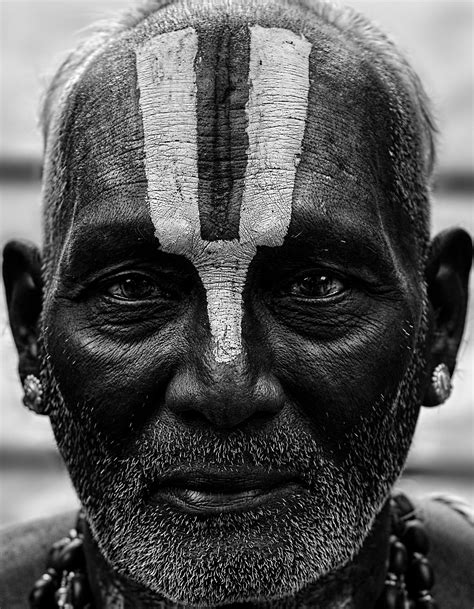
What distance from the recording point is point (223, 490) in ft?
9.11

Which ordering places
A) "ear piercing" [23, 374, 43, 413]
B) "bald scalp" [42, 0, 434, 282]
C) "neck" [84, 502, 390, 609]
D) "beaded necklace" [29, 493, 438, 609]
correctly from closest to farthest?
"bald scalp" [42, 0, 434, 282] → "neck" [84, 502, 390, 609] → "ear piercing" [23, 374, 43, 413] → "beaded necklace" [29, 493, 438, 609]

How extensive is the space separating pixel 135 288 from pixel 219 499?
0.58 meters

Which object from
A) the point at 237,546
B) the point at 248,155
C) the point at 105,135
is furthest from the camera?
the point at 105,135

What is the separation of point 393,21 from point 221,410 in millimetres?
4914

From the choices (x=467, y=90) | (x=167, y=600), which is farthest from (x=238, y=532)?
(x=467, y=90)

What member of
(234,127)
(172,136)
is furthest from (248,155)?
(172,136)

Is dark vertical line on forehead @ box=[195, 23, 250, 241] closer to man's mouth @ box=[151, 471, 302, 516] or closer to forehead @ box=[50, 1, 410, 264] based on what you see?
forehead @ box=[50, 1, 410, 264]

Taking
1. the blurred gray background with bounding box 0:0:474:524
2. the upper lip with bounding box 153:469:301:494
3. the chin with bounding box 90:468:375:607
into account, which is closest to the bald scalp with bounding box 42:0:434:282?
the upper lip with bounding box 153:469:301:494

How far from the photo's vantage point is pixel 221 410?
2678 millimetres

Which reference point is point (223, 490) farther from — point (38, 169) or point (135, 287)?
point (38, 169)

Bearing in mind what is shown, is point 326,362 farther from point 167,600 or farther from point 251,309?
point 167,600

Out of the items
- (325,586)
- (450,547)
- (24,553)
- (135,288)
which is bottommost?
(24,553)

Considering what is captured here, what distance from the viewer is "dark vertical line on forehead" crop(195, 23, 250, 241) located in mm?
2846

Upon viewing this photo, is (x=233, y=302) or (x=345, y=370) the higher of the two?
(x=233, y=302)
